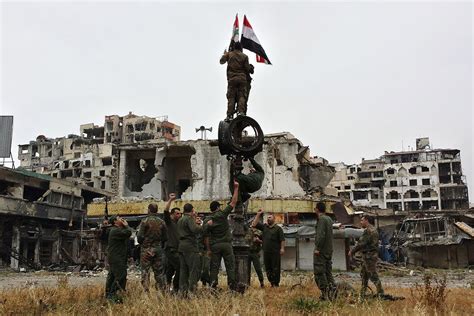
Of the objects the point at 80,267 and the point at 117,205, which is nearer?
the point at 80,267

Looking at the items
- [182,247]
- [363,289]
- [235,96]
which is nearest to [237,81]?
[235,96]

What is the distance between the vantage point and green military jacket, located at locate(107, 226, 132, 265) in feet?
28.9

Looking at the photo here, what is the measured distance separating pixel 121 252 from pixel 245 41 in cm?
530

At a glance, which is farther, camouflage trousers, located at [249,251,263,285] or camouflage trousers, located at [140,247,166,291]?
camouflage trousers, located at [249,251,263,285]

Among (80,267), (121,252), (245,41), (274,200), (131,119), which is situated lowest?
(80,267)

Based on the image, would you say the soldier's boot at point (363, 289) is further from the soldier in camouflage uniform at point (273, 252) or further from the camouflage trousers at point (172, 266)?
the camouflage trousers at point (172, 266)

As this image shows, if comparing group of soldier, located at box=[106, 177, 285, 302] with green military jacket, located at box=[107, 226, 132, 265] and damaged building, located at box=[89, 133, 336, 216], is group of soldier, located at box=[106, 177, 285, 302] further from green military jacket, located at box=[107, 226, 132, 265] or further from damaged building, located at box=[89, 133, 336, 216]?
damaged building, located at box=[89, 133, 336, 216]

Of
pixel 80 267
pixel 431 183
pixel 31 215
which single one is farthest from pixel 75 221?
pixel 431 183

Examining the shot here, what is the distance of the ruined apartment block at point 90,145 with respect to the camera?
72.2 metres

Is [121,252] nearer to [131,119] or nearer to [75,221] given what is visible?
[75,221]

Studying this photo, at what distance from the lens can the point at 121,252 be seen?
351 inches

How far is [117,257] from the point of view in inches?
347

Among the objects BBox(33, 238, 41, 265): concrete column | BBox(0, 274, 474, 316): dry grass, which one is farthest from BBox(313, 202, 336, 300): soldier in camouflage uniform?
BBox(33, 238, 41, 265): concrete column

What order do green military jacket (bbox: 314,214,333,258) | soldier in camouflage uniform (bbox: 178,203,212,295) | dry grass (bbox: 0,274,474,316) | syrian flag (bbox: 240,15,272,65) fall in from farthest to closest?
syrian flag (bbox: 240,15,272,65), soldier in camouflage uniform (bbox: 178,203,212,295), green military jacket (bbox: 314,214,333,258), dry grass (bbox: 0,274,474,316)
